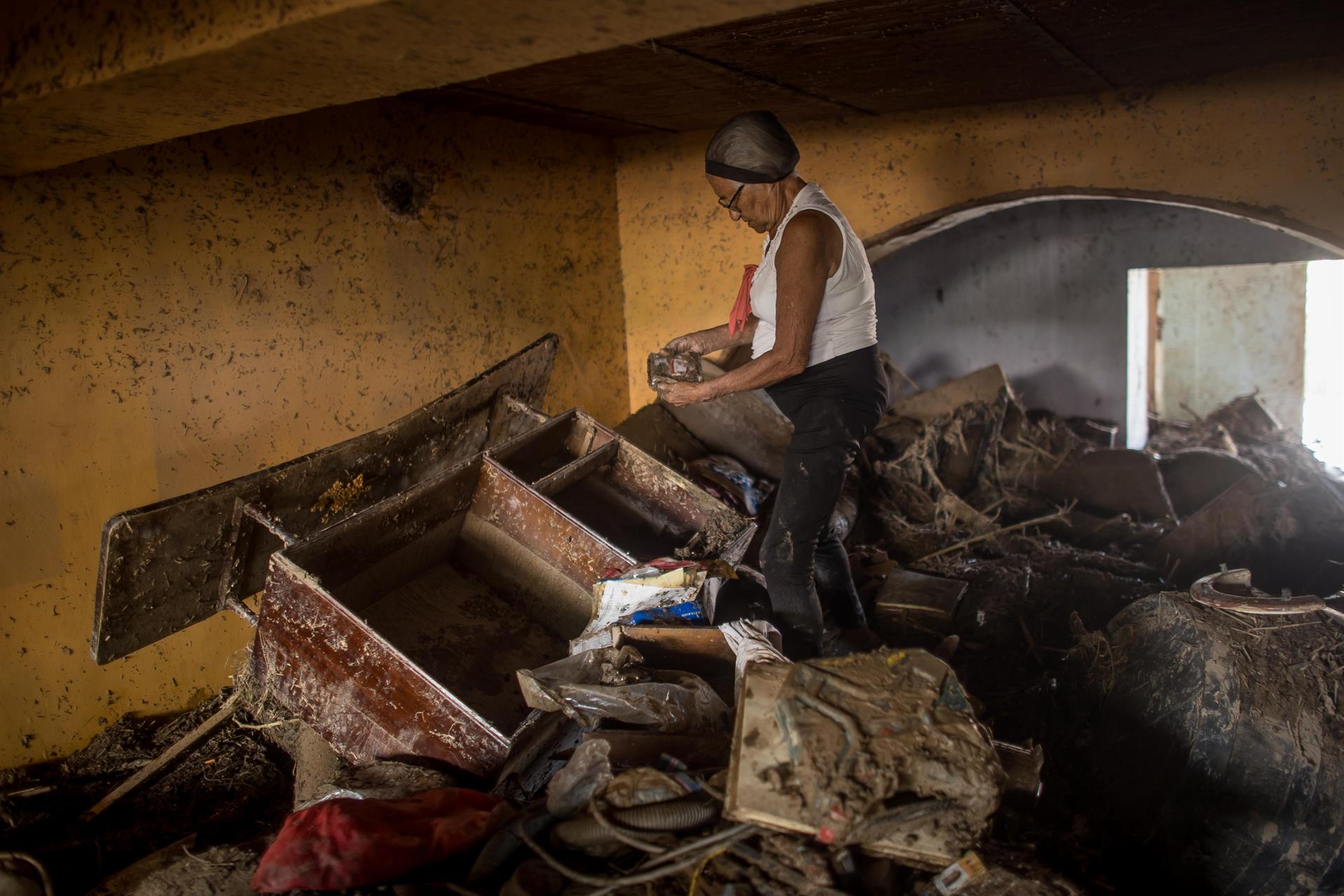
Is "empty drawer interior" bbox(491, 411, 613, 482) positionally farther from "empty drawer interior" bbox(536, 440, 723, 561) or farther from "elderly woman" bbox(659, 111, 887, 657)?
"elderly woman" bbox(659, 111, 887, 657)

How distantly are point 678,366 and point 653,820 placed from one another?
1569 mm

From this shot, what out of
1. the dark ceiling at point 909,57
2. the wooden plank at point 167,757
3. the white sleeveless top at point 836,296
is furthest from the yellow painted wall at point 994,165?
the wooden plank at point 167,757

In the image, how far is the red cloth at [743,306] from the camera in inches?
112

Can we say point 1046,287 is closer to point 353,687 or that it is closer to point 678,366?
point 678,366

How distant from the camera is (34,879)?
222cm

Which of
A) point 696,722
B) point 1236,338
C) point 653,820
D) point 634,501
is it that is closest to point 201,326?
point 634,501

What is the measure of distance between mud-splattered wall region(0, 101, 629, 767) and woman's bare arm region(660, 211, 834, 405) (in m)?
2.19

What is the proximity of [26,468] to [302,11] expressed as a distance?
90.4 inches

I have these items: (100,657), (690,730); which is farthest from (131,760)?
(690,730)

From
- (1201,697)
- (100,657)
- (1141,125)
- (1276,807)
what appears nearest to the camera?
(1276,807)

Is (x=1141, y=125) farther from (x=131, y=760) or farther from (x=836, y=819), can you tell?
(x=131, y=760)

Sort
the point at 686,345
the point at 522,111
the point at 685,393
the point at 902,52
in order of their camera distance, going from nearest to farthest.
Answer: the point at 685,393
the point at 902,52
the point at 686,345
the point at 522,111

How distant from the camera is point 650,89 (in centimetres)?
343

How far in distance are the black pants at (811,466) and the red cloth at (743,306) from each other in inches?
13.6
